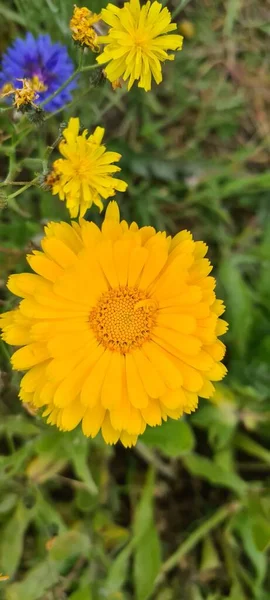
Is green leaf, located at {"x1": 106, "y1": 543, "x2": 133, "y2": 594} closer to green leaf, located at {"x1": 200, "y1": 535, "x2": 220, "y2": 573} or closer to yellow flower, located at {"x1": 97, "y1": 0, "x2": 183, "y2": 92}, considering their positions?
green leaf, located at {"x1": 200, "y1": 535, "x2": 220, "y2": 573}

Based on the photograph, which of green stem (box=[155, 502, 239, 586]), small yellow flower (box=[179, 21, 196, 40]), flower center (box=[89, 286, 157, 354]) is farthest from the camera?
small yellow flower (box=[179, 21, 196, 40])

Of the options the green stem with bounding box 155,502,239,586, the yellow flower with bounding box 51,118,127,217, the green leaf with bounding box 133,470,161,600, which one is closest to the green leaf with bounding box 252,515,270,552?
the green stem with bounding box 155,502,239,586

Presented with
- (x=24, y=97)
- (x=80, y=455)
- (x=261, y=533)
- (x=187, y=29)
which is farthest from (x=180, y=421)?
(x=187, y=29)

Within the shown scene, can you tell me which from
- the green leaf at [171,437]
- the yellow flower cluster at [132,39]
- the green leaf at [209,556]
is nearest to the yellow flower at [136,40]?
the yellow flower cluster at [132,39]

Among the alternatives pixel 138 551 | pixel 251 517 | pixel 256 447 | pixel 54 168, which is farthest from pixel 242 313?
pixel 54 168

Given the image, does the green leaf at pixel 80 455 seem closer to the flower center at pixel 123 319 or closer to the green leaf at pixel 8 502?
the green leaf at pixel 8 502

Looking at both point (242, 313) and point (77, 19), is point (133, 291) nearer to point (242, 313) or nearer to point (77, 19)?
point (77, 19)

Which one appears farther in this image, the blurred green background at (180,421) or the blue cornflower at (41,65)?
the blurred green background at (180,421)
